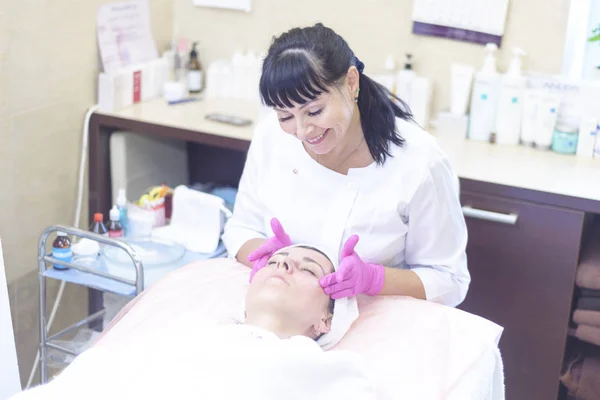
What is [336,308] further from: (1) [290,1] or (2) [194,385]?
(1) [290,1]

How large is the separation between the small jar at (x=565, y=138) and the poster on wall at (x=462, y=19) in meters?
0.31

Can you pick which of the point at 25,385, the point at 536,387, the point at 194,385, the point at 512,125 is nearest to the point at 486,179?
the point at 512,125

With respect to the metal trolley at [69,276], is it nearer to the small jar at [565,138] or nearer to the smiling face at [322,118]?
the smiling face at [322,118]

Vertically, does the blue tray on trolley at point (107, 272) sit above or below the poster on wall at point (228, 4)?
below

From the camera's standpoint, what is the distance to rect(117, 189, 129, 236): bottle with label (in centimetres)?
222

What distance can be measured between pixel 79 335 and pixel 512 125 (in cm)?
141

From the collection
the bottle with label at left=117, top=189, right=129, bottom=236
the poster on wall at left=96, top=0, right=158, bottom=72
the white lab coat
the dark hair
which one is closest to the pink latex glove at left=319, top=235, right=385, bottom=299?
the white lab coat

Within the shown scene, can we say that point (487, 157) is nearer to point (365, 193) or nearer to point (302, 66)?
point (365, 193)

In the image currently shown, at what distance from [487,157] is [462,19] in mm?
444

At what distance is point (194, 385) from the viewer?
1277mm

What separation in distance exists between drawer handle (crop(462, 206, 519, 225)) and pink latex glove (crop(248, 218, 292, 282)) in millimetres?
573

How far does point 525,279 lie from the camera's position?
2.04 meters

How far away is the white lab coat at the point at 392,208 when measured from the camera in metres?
1.66

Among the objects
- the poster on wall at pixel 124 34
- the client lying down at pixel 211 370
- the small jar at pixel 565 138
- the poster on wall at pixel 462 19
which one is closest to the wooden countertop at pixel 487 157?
the small jar at pixel 565 138
